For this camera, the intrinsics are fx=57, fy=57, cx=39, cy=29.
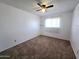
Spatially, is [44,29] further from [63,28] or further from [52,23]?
[63,28]

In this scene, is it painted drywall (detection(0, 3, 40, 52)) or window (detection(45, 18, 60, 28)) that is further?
window (detection(45, 18, 60, 28))

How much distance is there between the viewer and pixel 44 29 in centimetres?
612

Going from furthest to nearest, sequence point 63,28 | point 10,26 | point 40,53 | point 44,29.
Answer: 1. point 44,29
2. point 63,28
3. point 10,26
4. point 40,53

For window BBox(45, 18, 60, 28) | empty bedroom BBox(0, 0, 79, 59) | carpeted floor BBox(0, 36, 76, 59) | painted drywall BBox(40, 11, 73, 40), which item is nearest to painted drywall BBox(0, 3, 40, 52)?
empty bedroom BBox(0, 0, 79, 59)

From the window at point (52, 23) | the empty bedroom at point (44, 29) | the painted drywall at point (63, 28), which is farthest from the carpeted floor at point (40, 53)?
the window at point (52, 23)

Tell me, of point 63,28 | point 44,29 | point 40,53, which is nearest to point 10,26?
point 40,53

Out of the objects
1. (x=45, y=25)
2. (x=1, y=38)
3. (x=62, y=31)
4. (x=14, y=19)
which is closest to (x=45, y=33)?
(x=45, y=25)

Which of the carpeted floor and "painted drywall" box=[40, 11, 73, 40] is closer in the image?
the carpeted floor

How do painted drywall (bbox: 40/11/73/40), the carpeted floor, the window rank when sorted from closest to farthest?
the carpeted floor < painted drywall (bbox: 40/11/73/40) < the window

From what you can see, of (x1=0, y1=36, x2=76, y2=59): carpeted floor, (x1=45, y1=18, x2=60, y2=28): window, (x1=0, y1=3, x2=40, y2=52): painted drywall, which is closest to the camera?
(x1=0, y1=36, x2=76, y2=59): carpeted floor

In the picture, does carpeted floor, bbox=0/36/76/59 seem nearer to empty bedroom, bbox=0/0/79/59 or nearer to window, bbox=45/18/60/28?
empty bedroom, bbox=0/0/79/59

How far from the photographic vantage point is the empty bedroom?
2.40 m

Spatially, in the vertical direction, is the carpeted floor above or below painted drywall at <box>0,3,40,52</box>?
below

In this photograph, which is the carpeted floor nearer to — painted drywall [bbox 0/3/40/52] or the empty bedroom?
the empty bedroom
